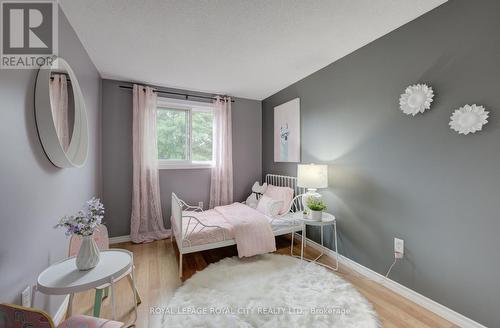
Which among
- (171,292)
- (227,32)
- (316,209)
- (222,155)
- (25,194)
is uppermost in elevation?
(227,32)

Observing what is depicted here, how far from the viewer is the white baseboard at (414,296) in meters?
1.59

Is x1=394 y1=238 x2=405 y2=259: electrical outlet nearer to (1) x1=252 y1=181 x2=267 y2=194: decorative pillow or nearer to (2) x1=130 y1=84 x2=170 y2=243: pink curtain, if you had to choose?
(1) x1=252 y1=181 x2=267 y2=194: decorative pillow

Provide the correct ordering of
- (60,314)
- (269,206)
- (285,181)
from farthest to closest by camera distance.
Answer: (285,181)
(269,206)
(60,314)

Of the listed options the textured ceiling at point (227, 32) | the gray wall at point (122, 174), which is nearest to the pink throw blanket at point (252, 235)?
the gray wall at point (122, 174)

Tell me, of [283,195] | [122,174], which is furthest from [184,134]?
[283,195]

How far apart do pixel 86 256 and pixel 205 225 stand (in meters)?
1.18

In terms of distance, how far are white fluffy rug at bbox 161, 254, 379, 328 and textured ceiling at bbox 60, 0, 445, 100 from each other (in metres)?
2.48

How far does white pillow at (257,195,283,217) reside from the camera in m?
2.88

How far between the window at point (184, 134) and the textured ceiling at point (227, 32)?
0.67m

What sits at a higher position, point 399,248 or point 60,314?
point 399,248

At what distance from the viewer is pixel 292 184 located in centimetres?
333

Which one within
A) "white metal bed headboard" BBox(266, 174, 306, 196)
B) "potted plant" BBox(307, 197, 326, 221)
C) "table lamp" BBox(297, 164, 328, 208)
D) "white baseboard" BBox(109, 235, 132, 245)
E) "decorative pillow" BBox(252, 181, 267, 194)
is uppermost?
"table lamp" BBox(297, 164, 328, 208)

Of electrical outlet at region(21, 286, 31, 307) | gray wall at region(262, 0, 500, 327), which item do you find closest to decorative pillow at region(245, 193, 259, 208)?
gray wall at region(262, 0, 500, 327)

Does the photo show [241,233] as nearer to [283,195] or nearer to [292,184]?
[283,195]
